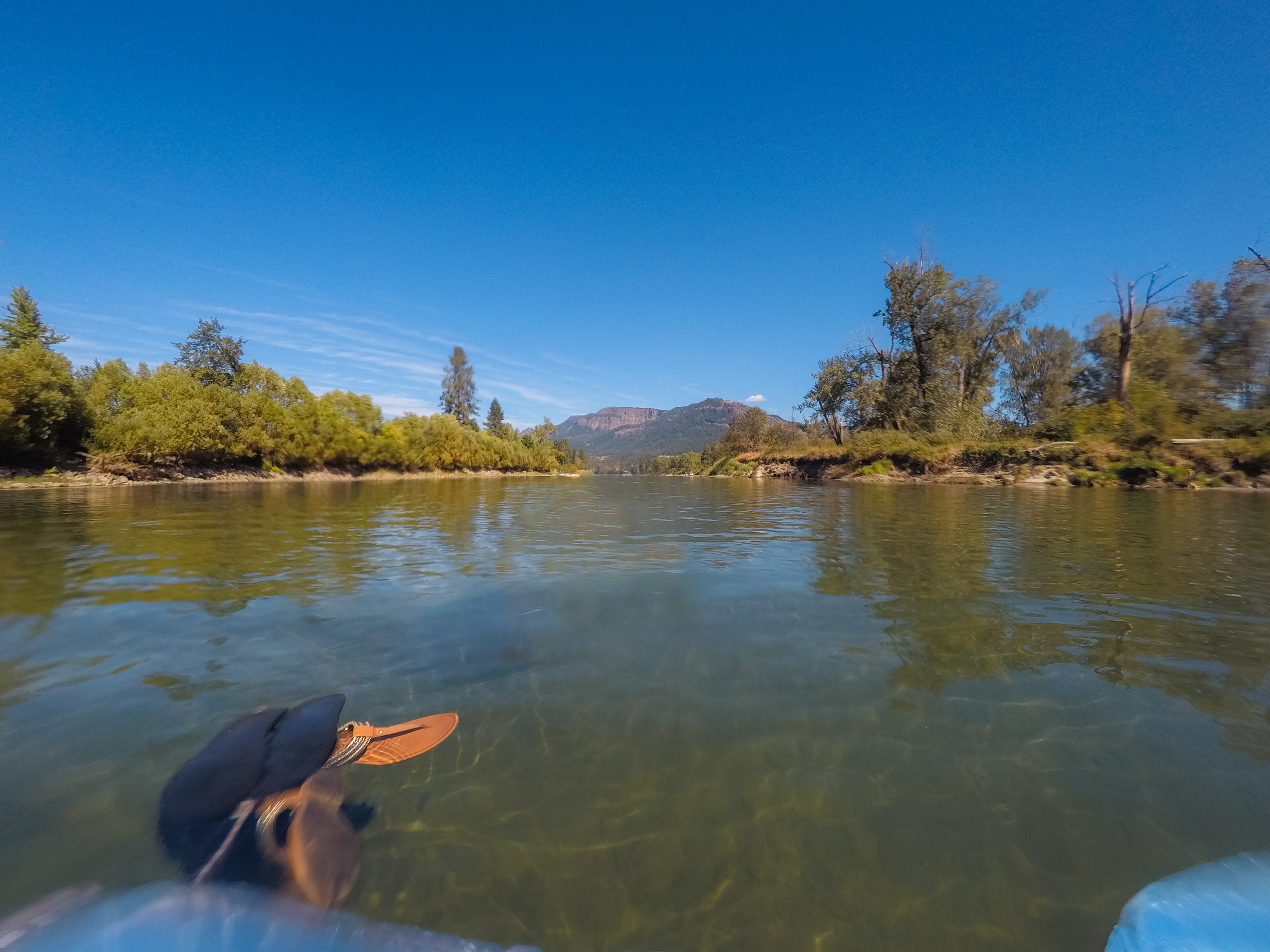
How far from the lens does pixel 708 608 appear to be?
661 cm

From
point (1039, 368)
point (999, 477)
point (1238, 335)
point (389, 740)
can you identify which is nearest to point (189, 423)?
point (389, 740)

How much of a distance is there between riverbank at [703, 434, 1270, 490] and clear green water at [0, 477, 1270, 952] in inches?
1105

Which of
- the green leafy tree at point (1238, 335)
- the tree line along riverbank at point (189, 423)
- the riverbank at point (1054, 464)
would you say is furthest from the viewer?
the tree line along riverbank at point (189, 423)

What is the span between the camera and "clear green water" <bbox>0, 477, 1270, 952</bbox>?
2.42 meters

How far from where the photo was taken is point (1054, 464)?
34.7m

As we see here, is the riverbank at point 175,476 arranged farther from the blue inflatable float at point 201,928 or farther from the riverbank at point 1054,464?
the riverbank at point 1054,464

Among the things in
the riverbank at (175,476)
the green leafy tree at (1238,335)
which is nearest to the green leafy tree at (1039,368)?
the green leafy tree at (1238,335)

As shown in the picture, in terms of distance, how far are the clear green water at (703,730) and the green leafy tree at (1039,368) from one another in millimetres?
56541

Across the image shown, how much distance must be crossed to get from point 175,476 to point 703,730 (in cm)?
5931

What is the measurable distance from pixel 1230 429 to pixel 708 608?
41587mm

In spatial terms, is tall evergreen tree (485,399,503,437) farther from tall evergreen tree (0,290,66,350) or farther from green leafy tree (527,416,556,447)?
tall evergreen tree (0,290,66,350)

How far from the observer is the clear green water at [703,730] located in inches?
95.1

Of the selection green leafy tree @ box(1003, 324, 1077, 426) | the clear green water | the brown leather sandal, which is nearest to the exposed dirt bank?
green leafy tree @ box(1003, 324, 1077, 426)

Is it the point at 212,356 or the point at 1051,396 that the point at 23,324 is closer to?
the point at 212,356
